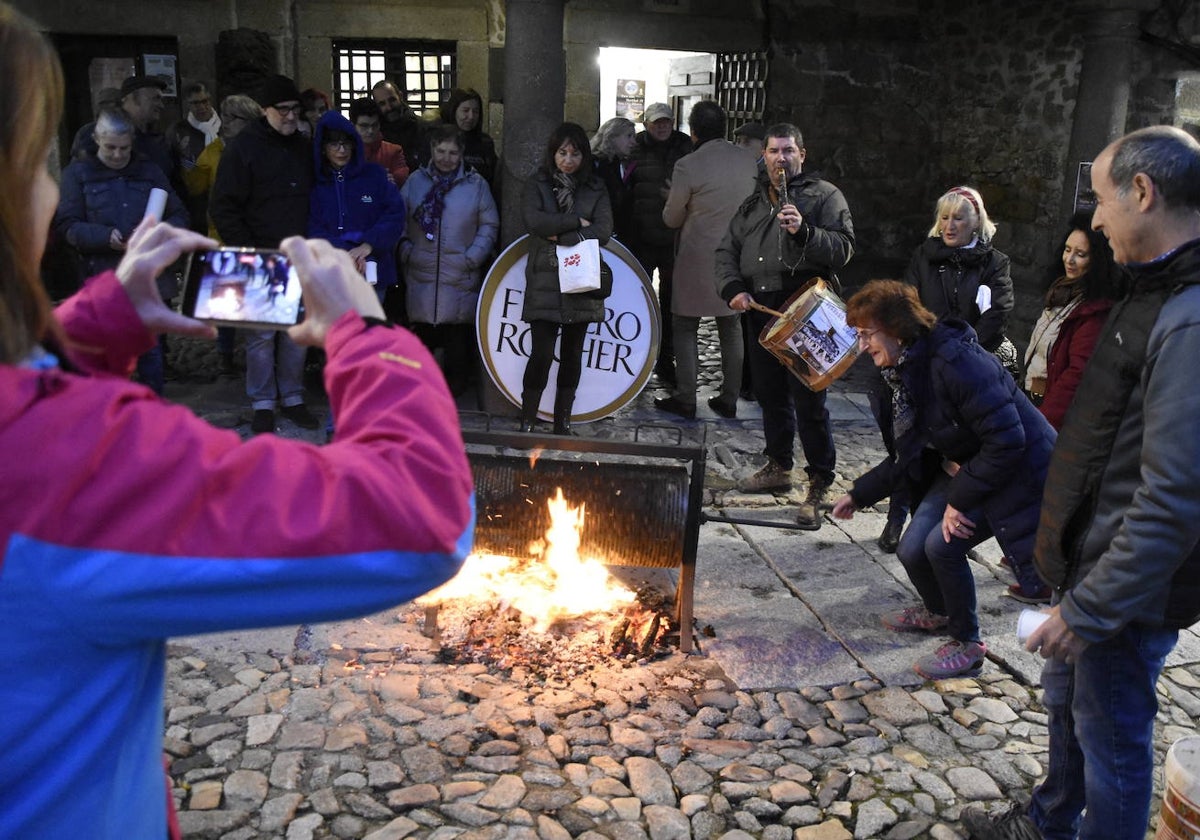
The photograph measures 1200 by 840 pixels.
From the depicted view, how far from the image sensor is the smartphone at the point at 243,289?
1607 mm

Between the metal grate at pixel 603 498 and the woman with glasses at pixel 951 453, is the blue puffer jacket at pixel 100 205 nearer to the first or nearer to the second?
the metal grate at pixel 603 498

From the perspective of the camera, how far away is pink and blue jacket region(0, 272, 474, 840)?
102cm

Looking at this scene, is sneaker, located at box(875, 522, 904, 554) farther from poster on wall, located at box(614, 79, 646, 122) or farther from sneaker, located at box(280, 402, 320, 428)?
poster on wall, located at box(614, 79, 646, 122)

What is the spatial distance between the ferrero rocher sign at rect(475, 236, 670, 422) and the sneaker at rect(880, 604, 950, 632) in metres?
2.98

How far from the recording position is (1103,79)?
1041cm

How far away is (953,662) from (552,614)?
5.55ft

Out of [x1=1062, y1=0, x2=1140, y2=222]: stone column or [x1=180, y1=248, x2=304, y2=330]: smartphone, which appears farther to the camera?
[x1=1062, y1=0, x2=1140, y2=222]: stone column

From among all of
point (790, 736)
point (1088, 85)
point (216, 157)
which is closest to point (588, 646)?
point (790, 736)

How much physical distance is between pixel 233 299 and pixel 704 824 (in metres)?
2.47

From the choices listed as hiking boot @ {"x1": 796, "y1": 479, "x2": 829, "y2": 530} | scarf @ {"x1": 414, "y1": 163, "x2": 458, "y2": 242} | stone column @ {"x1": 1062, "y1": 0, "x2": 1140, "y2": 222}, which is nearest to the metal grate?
hiking boot @ {"x1": 796, "y1": 479, "x2": 829, "y2": 530}

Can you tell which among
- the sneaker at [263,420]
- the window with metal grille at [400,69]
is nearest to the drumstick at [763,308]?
the sneaker at [263,420]

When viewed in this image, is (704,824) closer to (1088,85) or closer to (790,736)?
(790,736)

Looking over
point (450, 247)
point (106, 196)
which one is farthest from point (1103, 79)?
point (106, 196)

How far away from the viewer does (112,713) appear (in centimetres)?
115
